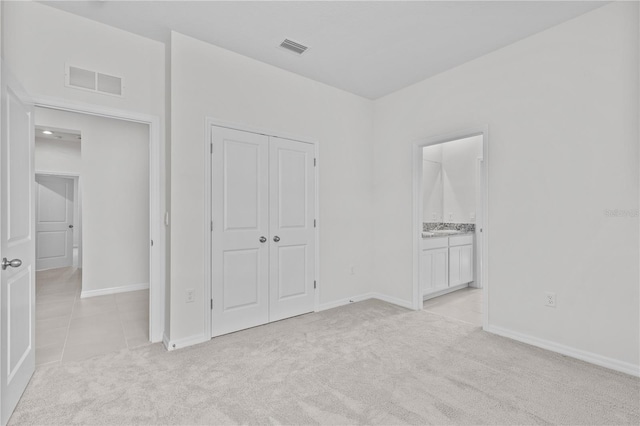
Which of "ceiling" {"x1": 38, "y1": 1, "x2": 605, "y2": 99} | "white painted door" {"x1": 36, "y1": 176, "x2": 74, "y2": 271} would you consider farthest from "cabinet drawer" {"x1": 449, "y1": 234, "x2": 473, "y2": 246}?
"white painted door" {"x1": 36, "y1": 176, "x2": 74, "y2": 271}

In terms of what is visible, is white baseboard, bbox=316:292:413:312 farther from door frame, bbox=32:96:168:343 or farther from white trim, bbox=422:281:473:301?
door frame, bbox=32:96:168:343

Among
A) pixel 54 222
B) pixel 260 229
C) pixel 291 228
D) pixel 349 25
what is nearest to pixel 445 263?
pixel 291 228

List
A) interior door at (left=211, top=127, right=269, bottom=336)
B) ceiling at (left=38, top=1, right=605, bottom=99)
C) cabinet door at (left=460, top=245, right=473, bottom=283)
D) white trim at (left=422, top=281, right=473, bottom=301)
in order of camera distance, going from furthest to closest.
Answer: cabinet door at (left=460, top=245, right=473, bottom=283), white trim at (left=422, top=281, right=473, bottom=301), interior door at (left=211, top=127, right=269, bottom=336), ceiling at (left=38, top=1, right=605, bottom=99)

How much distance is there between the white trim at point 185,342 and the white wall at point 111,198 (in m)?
2.63

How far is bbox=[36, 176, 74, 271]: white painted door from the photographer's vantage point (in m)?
6.64

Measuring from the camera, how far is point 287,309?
355 centimetres

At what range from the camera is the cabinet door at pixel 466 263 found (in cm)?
479

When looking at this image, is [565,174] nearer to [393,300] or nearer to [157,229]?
[393,300]

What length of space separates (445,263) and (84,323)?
4434mm

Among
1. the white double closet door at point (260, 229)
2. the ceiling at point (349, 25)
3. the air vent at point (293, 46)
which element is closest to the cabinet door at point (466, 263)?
the white double closet door at point (260, 229)

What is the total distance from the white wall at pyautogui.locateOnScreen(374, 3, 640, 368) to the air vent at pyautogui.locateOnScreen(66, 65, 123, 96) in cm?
330

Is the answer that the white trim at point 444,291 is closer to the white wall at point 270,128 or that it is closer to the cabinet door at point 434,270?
the cabinet door at point 434,270

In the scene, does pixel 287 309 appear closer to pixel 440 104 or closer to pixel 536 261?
pixel 536 261

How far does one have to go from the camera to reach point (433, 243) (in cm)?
425
